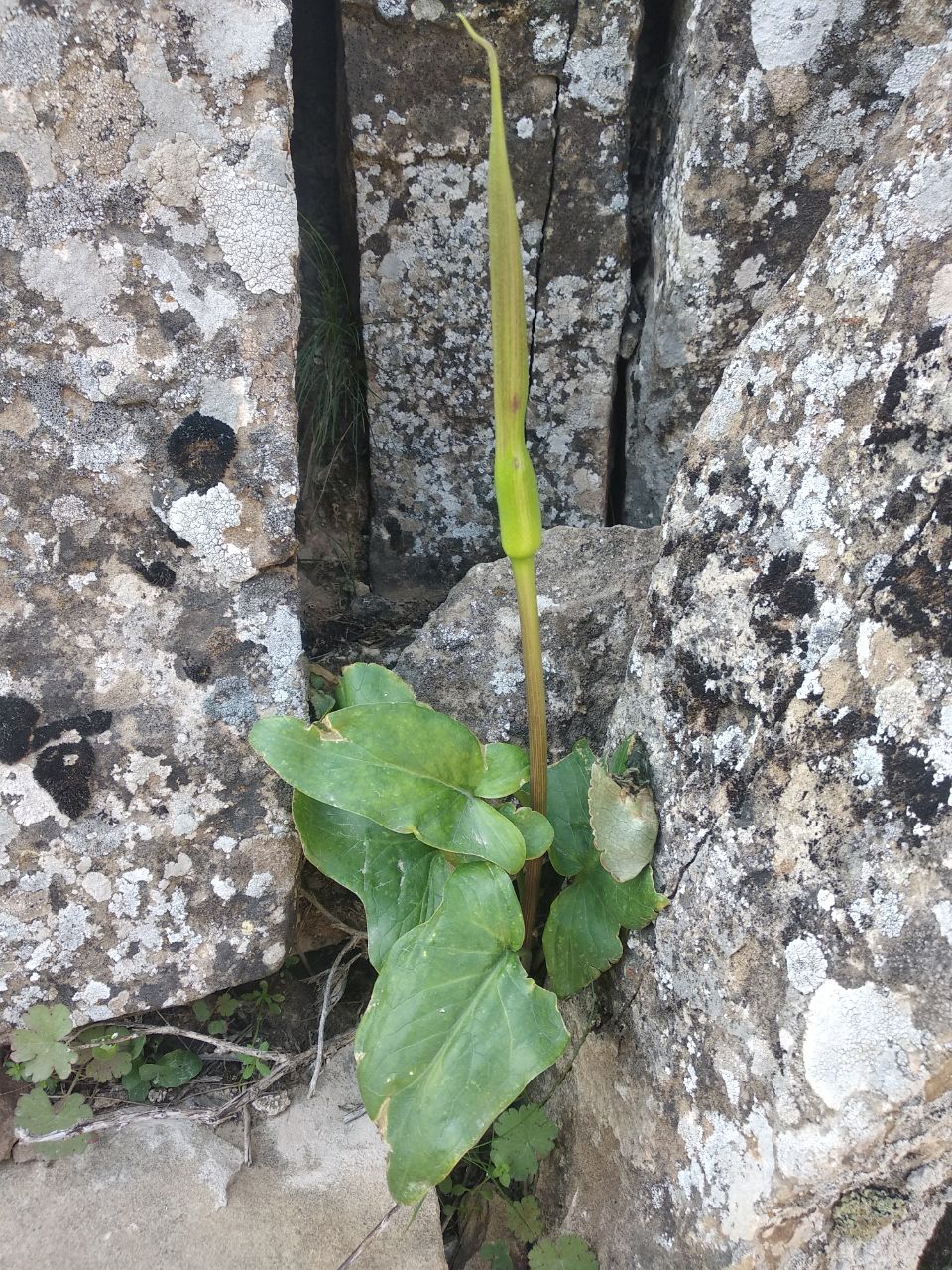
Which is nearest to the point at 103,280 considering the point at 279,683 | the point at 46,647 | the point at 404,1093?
the point at 46,647

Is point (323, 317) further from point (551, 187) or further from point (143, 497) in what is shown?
point (143, 497)

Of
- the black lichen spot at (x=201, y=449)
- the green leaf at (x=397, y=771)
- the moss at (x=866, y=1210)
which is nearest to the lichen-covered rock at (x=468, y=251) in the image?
the black lichen spot at (x=201, y=449)

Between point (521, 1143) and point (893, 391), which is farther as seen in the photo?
point (521, 1143)

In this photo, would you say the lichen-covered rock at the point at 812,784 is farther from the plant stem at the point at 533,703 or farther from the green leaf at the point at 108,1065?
the green leaf at the point at 108,1065

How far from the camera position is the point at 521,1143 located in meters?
1.50

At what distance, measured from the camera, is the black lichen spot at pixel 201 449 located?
4.47 ft

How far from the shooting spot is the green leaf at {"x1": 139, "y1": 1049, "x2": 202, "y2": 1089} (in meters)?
1.58

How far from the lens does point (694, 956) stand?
121 cm

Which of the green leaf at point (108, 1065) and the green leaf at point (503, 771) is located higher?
the green leaf at point (503, 771)

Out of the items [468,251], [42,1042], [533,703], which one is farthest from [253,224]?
[42,1042]

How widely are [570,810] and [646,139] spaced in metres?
1.40

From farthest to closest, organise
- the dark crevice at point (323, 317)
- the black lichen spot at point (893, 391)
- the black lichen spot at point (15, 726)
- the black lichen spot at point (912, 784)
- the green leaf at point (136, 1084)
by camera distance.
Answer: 1. the dark crevice at point (323, 317)
2. the green leaf at point (136, 1084)
3. the black lichen spot at point (15, 726)
4. the black lichen spot at point (893, 391)
5. the black lichen spot at point (912, 784)

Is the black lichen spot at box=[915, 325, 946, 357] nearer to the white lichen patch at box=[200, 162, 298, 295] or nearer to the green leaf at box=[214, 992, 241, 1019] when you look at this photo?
the white lichen patch at box=[200, 162, 298, 295]

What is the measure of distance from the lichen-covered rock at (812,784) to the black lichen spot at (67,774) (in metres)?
0.86
